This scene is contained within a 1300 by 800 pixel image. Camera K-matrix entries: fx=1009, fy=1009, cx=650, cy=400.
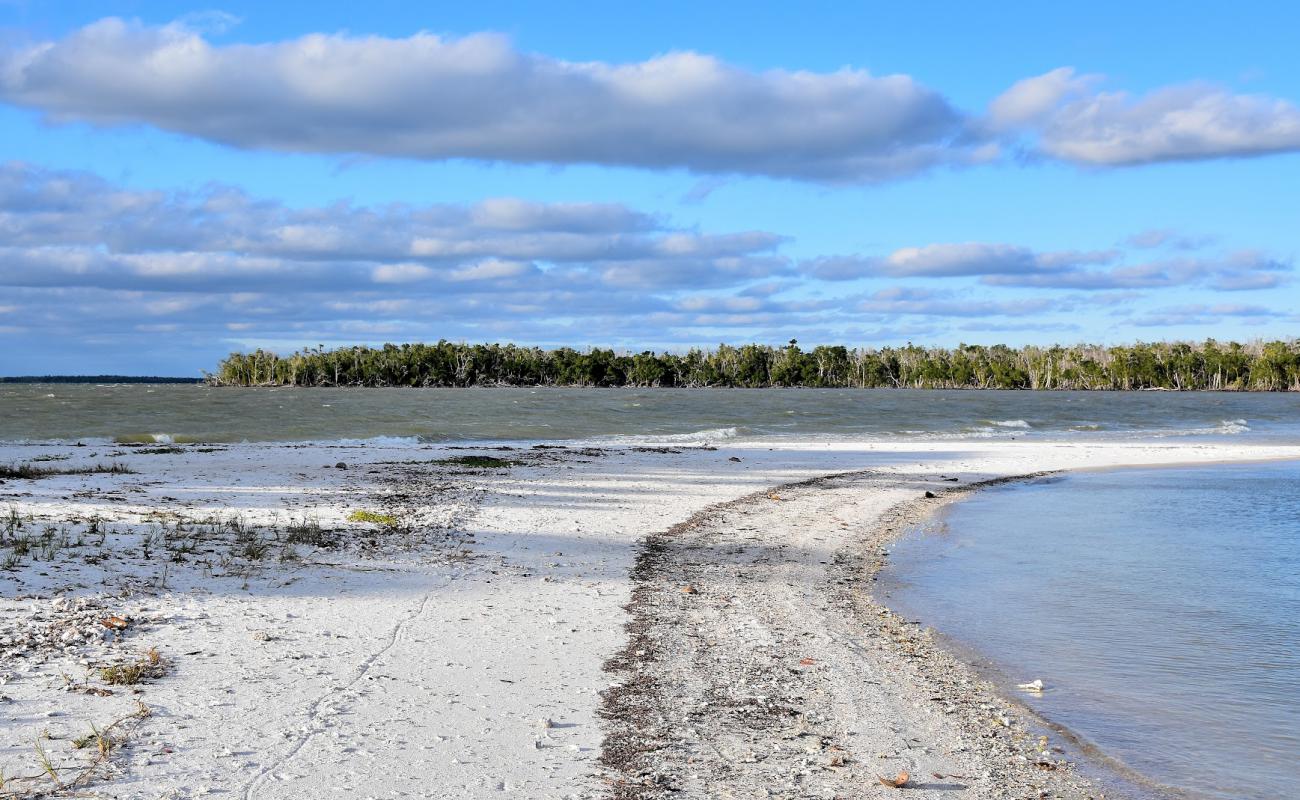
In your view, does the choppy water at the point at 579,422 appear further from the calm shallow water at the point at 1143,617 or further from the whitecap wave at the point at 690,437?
the calm shallow water at the point at 1143,617

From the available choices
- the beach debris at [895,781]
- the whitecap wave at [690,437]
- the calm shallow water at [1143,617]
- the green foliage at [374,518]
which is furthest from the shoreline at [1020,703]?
the whitecap wave at [690,437]

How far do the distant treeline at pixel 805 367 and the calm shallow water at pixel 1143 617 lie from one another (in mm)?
112155

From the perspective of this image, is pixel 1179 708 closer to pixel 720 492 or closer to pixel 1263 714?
pixel 1263 714

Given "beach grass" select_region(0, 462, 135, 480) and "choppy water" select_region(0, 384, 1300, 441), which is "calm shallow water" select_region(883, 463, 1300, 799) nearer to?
"beach grass" select_region(0, 462, 135, 480)

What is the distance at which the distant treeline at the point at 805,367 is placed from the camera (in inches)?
4857

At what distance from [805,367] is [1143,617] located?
416 ft

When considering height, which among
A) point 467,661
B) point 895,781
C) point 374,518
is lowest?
point 895,781

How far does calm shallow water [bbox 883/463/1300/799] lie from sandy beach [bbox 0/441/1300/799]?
675 mm

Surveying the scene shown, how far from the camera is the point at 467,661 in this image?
7262mm

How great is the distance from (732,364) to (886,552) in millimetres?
122493

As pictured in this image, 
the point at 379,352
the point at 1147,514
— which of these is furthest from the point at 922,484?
the point at 379,352

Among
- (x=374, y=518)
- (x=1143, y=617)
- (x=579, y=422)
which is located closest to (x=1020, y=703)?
(x=1143, y=617)

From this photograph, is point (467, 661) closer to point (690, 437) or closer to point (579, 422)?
point (690, 437)

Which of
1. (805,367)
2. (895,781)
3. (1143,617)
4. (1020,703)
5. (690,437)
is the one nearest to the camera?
(895,781)
